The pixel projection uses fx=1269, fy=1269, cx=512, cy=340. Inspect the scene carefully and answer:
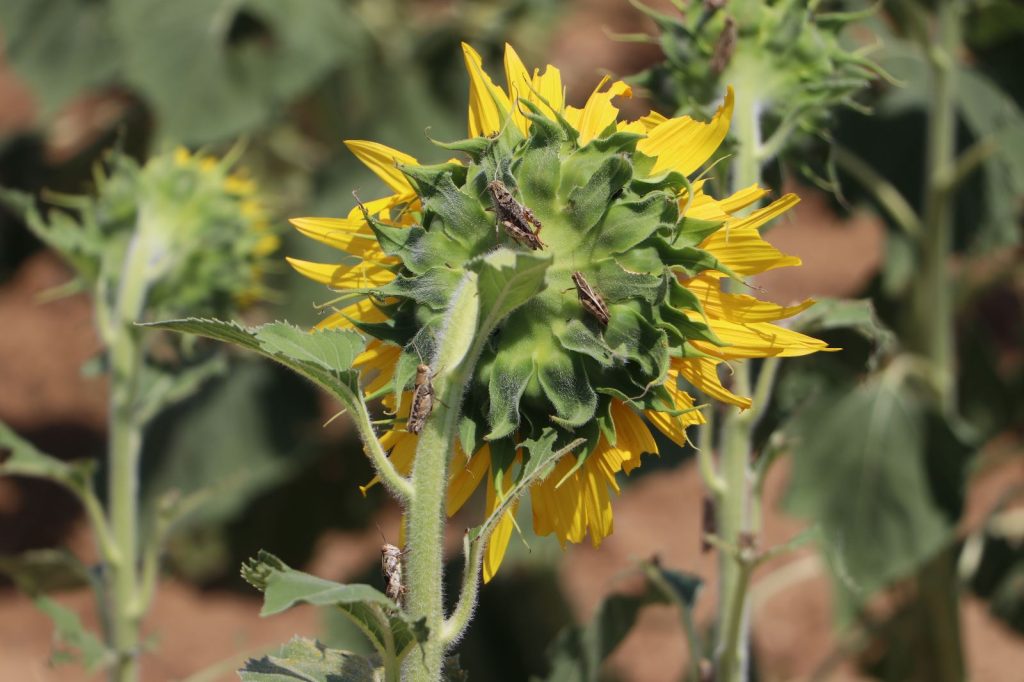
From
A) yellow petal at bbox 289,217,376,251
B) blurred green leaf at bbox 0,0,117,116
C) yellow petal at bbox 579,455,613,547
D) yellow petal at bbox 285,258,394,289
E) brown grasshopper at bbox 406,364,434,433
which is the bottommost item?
yellow petal at bbox 579,455,613,547

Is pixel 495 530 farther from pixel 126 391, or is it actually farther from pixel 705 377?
pixel 126 391

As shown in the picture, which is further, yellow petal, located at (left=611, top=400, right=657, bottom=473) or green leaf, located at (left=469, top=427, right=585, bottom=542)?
yellow petal, located at (left=611, top=400, right=657, bottom=473)

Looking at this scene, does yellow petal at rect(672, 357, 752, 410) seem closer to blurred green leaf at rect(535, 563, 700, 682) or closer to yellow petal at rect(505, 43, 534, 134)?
yellow petal at rect(505, 43, 534, 134)

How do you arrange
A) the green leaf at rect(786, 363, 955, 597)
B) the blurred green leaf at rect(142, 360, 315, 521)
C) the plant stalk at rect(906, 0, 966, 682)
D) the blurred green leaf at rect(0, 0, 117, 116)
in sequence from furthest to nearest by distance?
the blurred green leaf at rect(0, 0, 117, 116) → the blurred green leaf at rect(142, 360, 315, 521) → the plant stalk at rect(906, 0, 966, 682) → the green leaf at rect(786, 363, 955, 597)

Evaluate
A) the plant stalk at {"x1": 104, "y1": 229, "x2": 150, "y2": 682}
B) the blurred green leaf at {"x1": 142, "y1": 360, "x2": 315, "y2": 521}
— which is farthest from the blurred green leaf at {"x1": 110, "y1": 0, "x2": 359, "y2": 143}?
the plant stalk at {"x1": 104, "y1": 229, "x2": 150, "y2": 682}

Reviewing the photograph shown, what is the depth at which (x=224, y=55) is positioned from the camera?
8.61ft

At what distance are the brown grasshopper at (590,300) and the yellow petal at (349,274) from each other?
6.4 inches

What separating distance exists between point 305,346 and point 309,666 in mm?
226

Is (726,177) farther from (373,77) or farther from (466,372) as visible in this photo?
(373,77)

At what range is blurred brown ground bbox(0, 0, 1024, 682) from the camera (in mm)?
2949

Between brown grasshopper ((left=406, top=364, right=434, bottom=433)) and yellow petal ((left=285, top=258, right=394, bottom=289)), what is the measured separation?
13 cm

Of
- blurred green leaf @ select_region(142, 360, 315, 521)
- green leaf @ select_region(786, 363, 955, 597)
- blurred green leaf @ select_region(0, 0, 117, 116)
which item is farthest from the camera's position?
blurred green leaf @ select_region(0, 0, 117, 116)

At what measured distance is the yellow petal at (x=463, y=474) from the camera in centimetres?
91

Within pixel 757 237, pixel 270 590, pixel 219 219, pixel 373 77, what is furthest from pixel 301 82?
pixel 270 590
